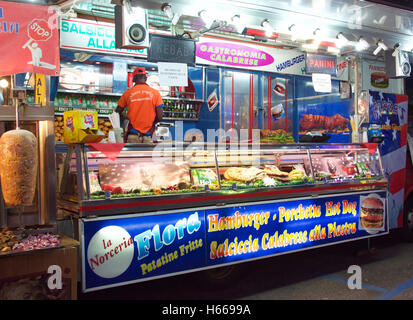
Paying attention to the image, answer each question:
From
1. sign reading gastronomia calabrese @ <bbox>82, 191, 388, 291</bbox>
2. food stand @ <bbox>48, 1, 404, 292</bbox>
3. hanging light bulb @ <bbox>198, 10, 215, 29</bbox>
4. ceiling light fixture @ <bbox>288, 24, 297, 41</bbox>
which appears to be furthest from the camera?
ceiling light fixture @ <bbox>288, 24, 297, 41</bbox>

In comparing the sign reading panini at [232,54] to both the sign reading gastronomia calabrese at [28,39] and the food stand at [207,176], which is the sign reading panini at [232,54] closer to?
the food stand at [207,176]

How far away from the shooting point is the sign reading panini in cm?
972

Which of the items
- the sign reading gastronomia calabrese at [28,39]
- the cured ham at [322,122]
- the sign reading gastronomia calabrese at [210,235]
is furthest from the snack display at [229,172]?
the cured ham at [322,122]

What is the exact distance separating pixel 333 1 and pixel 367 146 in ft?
8.31

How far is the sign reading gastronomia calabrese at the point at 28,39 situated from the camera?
420 centimetres

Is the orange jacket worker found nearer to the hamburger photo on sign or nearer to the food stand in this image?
the food stand

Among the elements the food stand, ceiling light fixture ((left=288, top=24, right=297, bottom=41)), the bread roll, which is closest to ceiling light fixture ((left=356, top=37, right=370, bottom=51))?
the food stand

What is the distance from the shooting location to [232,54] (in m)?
10.1

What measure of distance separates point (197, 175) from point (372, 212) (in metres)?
3.24

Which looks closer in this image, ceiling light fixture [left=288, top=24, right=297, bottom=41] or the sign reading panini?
ceiling light fixture [left=288, top=24, right=297, bottom=41]

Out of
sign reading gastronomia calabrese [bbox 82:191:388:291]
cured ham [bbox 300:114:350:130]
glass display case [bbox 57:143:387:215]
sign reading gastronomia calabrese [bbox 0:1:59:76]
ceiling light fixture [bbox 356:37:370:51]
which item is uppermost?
ceiling light fixture [bbox 356:37:370:51]

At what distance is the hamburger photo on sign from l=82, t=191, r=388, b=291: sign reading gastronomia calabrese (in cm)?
2
